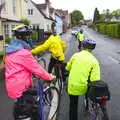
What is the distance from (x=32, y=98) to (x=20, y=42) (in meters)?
0.87

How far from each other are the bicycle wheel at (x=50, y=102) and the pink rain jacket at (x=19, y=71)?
1795mm

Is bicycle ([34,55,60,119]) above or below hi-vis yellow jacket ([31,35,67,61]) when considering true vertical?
below

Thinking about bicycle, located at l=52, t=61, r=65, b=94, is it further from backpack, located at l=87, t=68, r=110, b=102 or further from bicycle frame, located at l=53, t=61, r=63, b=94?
backpack, located at l=87, t=68, r=110, b=102

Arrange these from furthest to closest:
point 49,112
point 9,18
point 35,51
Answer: point 9,18, point 35,51, point 49,112

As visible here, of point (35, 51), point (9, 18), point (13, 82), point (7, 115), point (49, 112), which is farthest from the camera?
point (9, 18)

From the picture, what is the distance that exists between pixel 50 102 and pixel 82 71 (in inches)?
65.3

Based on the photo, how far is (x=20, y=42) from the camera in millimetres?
5715

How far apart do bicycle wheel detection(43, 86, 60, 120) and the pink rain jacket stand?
1.80 metres

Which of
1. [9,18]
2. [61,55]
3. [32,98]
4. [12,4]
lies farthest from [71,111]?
[12,4]

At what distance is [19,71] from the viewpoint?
214 inches

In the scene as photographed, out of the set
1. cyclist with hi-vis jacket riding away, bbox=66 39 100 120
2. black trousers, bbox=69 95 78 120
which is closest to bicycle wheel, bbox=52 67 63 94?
black trousers, bbox=69 95 78 120

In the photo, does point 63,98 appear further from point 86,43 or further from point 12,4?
point 12,4

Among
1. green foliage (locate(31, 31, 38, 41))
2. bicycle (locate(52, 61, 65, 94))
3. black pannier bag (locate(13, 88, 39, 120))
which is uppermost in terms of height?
black pannier bag (locate(13, 88, 39, 120))

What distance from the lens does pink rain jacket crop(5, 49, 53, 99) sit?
5.43m
